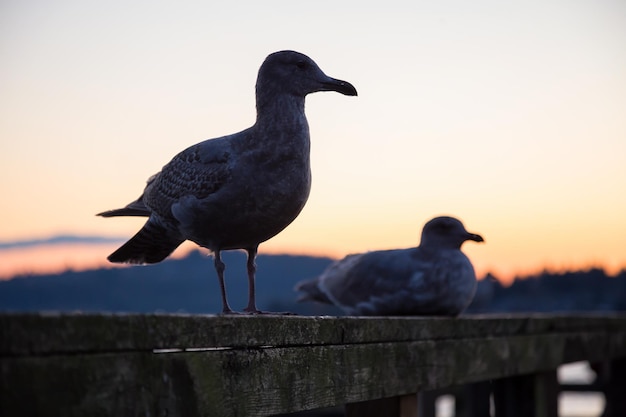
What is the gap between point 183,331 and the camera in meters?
3.19

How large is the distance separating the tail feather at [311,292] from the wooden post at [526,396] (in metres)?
1.58

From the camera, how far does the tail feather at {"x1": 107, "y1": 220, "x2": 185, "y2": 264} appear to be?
19.1 feet

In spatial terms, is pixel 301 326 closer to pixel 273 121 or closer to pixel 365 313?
pixel 273 121

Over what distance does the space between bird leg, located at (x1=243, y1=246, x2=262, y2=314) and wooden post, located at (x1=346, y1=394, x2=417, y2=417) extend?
2.28 ft

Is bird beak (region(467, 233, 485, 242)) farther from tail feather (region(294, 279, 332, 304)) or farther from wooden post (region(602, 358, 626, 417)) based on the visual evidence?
wooden post (region(602, 358, 626, 417))

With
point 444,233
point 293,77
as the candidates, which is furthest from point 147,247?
point 444,233

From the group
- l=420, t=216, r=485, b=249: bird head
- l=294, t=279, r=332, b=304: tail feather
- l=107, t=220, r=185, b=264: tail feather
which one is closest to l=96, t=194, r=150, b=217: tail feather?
l=107, t=220, r=185, b=264: tail feather

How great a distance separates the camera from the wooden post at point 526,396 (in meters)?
7.68

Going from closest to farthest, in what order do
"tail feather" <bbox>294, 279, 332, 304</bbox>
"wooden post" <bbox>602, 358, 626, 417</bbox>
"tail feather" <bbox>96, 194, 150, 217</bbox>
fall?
"tail feather" <bbox>96, 194, 150, 217</bbox> → "tail feather" <bbox>294, 279, 332, 304</bbox> → "wooden post" <bbox>602, 358, 626, 417</bbox>

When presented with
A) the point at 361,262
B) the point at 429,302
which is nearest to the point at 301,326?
the point at 429,302

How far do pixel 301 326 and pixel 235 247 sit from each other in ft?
4.09

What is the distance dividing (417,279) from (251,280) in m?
2.29

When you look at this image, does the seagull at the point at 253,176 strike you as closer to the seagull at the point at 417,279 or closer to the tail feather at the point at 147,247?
the tail feather at the point at 147,247

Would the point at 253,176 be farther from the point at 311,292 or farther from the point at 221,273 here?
the point at 311,292
